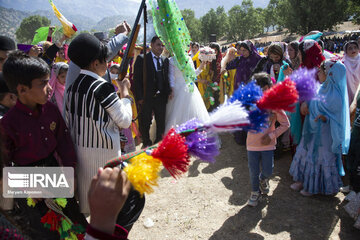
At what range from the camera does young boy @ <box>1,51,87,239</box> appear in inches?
62.2

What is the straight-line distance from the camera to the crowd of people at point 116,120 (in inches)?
62.3

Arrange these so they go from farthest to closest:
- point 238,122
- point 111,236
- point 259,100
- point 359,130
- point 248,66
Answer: point 248,66, point 359,130, point 259,100, point 238,122, point 111,236

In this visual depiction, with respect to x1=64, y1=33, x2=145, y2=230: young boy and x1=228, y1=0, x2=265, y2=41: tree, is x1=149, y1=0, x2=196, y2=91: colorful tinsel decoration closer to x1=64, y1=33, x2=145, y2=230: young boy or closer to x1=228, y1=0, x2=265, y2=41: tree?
x1=64, y1=33, x2=145, y2=230: young boy

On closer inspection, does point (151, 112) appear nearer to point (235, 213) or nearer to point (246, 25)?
point (235, 213)

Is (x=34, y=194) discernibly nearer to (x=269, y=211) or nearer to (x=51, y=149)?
(x=51, y=149)

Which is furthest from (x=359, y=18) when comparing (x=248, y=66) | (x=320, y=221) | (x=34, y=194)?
(x=34, y=194)

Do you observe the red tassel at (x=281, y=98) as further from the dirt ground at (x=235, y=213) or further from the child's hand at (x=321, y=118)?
the child's hand at (x=321, y=118)

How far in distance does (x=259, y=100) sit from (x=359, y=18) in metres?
44.2

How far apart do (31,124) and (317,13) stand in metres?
→ 46.2

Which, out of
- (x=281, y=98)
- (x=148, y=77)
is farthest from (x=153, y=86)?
(x=281, y=98)

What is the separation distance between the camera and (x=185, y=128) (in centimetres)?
124

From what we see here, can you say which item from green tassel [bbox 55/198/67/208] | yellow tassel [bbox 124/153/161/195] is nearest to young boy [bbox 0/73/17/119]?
green tassel [bbox 55/198/67/208]

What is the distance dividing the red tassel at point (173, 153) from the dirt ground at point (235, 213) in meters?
1.86

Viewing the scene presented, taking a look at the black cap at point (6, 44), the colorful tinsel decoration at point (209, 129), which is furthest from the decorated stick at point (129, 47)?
the black cap at point (6, 44)
